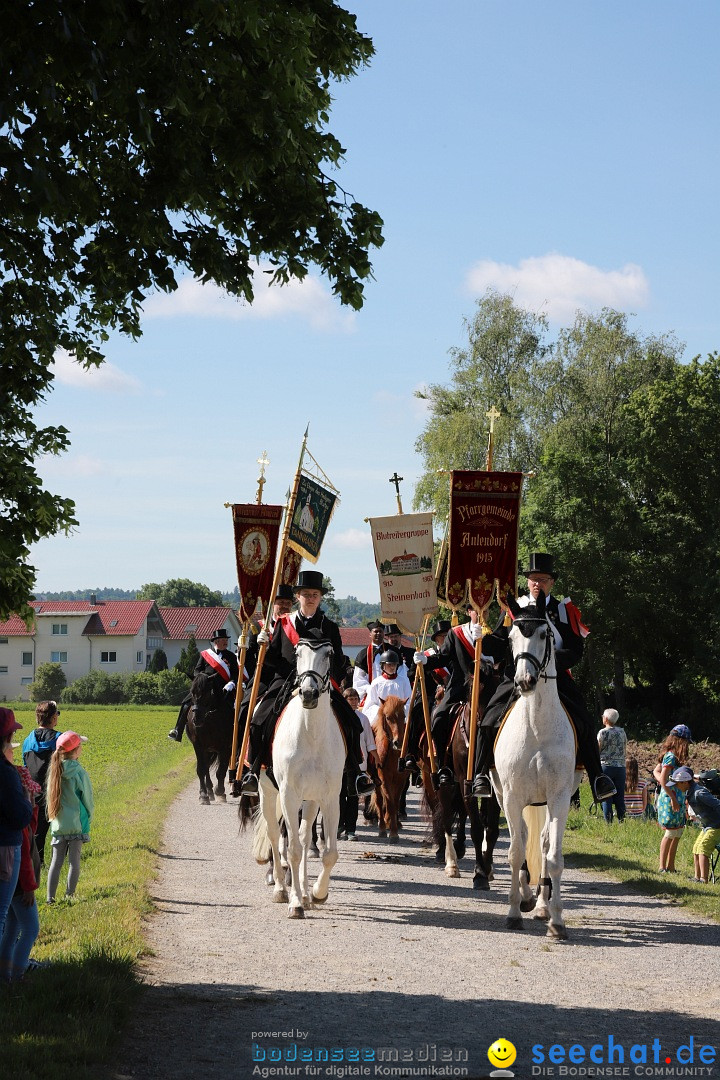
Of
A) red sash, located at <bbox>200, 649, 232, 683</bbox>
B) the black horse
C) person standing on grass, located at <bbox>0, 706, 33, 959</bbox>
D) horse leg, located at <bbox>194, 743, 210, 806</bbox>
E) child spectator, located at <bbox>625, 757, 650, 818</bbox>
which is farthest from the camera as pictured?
child spectator, located at <bbox>625, 757, 650, 818</bbox>

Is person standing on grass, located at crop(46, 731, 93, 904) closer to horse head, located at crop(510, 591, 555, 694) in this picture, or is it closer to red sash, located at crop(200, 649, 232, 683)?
horse head, located at crop(510, 591, 555, 694)

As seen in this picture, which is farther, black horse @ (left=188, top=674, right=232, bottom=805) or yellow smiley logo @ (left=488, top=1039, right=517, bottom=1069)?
black horse @ (left=188, top=674, right=232, bottom=805)

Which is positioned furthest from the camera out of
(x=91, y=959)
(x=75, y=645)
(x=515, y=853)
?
(x=75, y=645)

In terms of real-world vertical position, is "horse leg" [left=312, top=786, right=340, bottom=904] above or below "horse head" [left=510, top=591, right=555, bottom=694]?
below

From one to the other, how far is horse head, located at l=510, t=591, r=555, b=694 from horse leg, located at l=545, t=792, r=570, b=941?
108cm

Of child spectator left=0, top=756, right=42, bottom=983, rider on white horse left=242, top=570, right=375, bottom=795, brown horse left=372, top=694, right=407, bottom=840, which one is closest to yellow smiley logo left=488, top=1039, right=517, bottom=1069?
child spectator left=0, top=756, right=42, bottom=983

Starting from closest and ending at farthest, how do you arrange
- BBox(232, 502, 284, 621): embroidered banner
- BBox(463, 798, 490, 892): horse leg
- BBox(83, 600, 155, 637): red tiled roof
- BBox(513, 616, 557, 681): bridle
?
BBox(513, 616, 557, 681): bridle, BBox(463, 798, 490, 892): horse leg, BBox(232, 502, 284, 621): embroidered banner, BBox(83, 600, 155, 637): red tiled roof

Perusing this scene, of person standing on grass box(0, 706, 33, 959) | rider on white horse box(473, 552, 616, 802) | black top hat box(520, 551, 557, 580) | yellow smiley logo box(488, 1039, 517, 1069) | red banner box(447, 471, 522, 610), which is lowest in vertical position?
yellow smiley logo box(488, 1039, 517, 1069)

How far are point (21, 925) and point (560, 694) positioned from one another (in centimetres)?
521

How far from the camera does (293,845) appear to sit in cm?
1098

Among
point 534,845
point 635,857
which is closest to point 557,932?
point 534,845

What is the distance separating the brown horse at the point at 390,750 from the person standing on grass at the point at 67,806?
480 cm

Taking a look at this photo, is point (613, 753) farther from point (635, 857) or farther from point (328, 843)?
point (328, 843)

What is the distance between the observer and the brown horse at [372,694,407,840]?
51.3 ft
